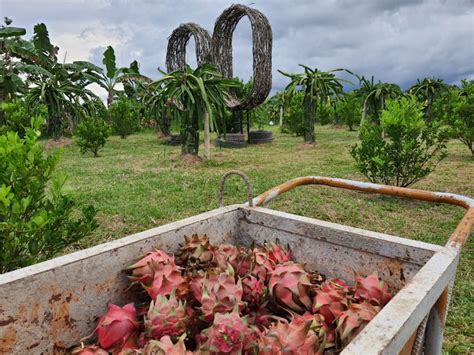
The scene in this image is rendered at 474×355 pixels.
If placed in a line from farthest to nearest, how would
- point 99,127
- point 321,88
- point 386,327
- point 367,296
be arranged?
1. point 321,88
2. point 99,127
3. point 367,296
4. point 386,327

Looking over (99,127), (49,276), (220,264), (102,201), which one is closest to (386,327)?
(220,264)

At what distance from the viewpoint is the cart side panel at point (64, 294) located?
89 centimetres

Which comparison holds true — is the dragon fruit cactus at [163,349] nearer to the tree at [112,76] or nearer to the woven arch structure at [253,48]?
the woven arch structure at [253,48]

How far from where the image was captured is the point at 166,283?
3.19 ft

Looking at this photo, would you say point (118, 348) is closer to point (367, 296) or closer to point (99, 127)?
point (367, 296)

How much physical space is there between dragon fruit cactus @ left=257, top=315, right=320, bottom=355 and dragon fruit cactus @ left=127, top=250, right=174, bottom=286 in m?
0.36

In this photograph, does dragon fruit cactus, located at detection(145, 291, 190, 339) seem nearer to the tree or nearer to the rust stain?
the rust stain

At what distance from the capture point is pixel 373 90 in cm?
1529

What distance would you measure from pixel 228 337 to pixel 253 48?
36.8 ft

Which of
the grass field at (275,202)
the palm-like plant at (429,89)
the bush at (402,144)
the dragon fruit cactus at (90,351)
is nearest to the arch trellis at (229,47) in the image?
the grass field at (275,202)

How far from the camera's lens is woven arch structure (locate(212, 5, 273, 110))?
11031 mm

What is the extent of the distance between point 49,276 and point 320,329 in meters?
0.67

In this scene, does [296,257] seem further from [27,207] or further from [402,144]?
[402,144]

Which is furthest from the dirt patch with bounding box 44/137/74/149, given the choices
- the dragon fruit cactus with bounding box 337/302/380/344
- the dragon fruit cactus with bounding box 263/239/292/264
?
the dragon fruit cactus with bounding box 337/302/380/344
